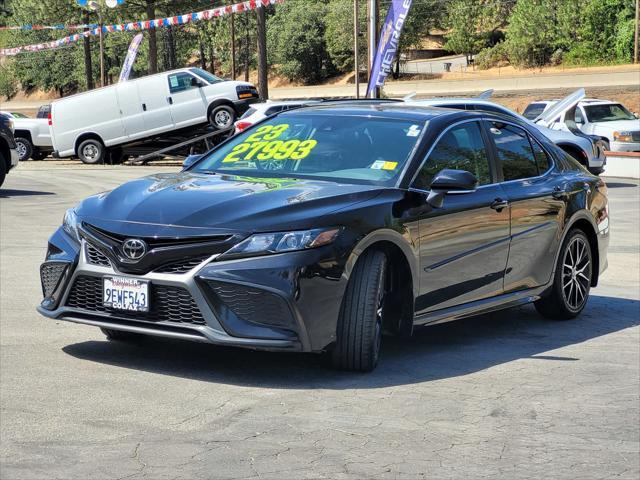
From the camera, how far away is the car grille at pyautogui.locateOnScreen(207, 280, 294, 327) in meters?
6.09

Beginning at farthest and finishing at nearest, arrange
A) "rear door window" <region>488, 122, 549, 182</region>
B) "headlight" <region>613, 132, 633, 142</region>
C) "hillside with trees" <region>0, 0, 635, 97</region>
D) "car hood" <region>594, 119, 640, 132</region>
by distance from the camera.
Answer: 1. "hillside with trees" <region>0, 0, 635, 97</region>
2. "car hood" <region>594, 119, 640, 132</region>
3. "headlight" <region>613, 132, 633, 142</region>
4. "rear door window" <region>488, 122, 549, 182</region>

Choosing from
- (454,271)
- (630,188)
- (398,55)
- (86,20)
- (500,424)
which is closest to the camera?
(500,424)

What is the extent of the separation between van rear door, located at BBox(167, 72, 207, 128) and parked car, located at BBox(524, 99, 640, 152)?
8.88 metres

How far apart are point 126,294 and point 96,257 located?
32cm

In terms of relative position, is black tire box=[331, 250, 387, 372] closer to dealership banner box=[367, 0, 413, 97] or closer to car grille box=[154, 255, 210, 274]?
car grille box=[154, 255, 210, 274]

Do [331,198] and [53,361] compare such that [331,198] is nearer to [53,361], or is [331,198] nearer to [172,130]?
[53,361]

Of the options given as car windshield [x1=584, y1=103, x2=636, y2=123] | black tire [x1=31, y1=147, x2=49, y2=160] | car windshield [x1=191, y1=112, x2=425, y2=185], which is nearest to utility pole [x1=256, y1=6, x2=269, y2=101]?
black tire [x1=31, y1=147, x2=49, y2=160]

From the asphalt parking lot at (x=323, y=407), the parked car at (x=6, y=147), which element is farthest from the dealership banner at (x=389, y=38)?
the asphalt parking lot at (x=323, y=407)

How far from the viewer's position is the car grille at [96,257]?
6.39 meters

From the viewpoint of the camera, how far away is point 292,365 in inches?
271

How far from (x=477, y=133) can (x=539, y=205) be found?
2.56 feet

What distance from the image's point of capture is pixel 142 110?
32.6 metres

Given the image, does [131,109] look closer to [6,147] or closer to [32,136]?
[32,136]

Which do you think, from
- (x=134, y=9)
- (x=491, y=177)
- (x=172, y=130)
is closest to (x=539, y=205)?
(x=491, y=177)
